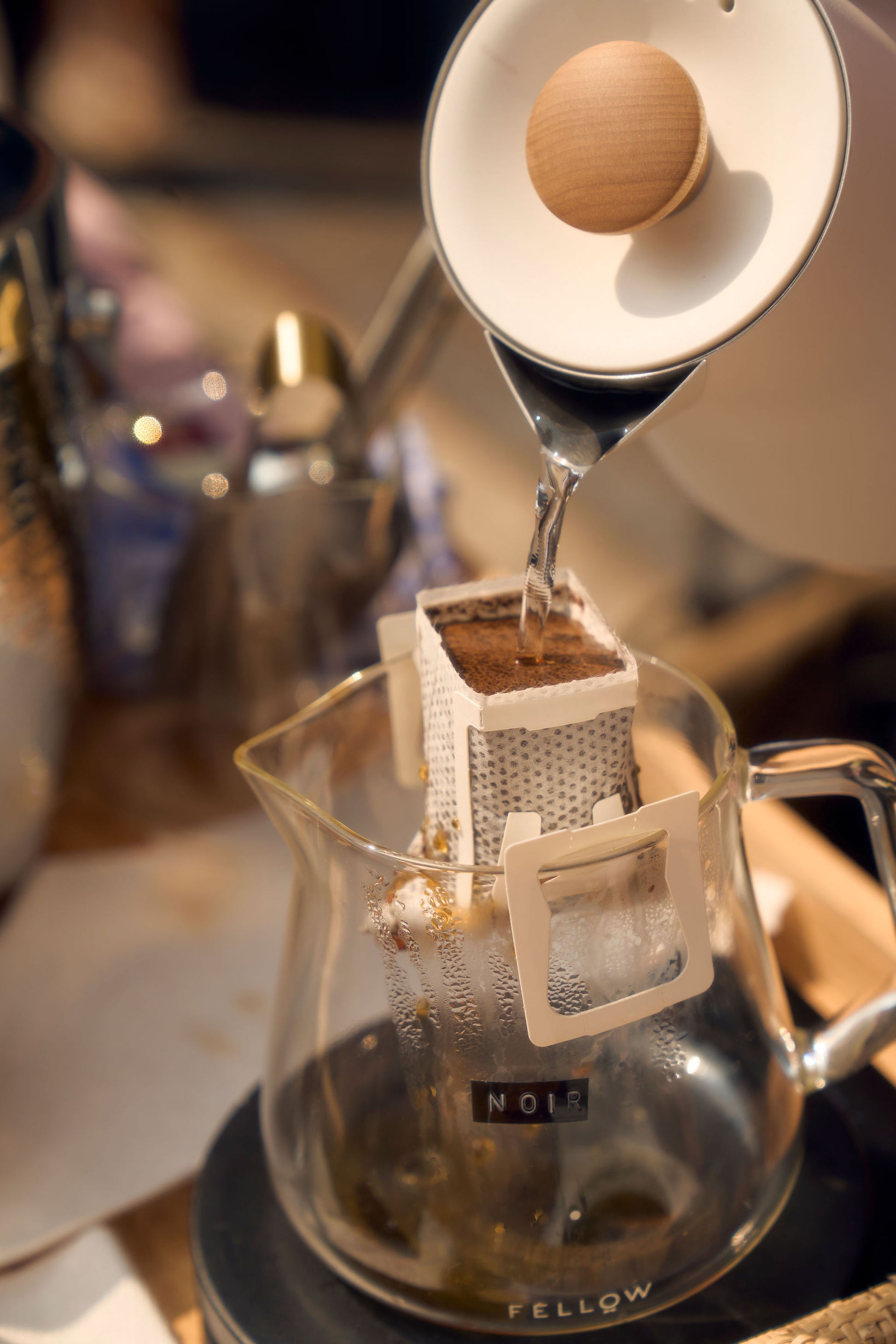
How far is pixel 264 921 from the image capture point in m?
0.47

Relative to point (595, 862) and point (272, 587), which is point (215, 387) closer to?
point (272, 587)

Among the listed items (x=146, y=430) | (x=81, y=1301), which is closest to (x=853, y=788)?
(x=81, y=1301)

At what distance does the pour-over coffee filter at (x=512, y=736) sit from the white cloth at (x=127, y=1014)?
7.6 inches

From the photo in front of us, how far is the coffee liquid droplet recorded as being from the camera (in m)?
0.23

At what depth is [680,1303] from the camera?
27cm

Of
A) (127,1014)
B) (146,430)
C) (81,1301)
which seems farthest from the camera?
(146,430)

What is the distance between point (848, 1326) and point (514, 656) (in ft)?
0.57

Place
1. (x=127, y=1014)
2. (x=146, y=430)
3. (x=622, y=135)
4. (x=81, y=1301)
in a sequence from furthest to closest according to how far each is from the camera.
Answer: (x=146, y=430), (x=127, y=1014), (x=81, y=1301), (x=622, y=135)

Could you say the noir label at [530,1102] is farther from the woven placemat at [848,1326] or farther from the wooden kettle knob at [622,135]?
the wooden kettle knob at [622,135]

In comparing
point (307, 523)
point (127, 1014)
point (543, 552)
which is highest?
point (543, 552)

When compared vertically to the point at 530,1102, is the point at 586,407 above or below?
above

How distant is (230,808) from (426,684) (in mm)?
304

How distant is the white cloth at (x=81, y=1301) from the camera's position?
307 mm

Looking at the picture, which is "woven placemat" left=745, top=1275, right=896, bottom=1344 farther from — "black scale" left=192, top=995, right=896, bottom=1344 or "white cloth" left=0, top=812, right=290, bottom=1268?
"white cloth" left=0, top=812, right=290, bottom=1268
